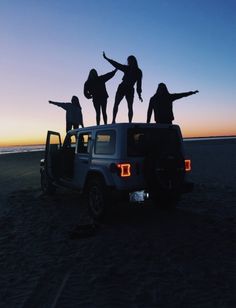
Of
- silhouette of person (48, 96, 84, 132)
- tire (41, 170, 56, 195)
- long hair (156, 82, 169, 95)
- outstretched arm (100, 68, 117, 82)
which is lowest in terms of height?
tire (41, 170, 56, 195)

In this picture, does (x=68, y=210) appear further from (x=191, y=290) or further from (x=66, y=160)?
(x=191, y=290)

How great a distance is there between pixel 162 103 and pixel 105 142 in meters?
3.61

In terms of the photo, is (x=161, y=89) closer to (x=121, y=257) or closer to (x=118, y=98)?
(x=118, y=98)

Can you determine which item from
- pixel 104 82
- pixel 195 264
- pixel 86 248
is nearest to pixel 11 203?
pixel 86 248

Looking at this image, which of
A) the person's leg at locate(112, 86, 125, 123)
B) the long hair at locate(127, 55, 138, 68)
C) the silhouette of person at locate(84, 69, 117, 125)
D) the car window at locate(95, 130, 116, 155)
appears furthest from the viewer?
the silhouette of person at locate(84, 69, 117, 125)

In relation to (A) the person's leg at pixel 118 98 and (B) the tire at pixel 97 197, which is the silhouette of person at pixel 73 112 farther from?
(B) the tire at pixel 97 197

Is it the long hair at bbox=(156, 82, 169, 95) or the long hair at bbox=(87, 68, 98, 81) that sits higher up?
the long hair at bbox=(87, 68, 98, 81)

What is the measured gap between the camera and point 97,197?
21.6 ft

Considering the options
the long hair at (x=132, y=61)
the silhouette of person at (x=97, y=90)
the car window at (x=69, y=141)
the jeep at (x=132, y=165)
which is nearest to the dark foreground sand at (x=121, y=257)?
the jeep at (x=132, y=165)

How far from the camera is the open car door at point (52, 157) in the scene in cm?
852

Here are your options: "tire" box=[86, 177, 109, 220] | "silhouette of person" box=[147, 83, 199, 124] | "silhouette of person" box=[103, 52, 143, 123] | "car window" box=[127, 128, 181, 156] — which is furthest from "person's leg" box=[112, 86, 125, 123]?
"tire" box=[86, 177, 109, 220]

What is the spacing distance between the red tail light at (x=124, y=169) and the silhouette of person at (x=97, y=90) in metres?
5.39

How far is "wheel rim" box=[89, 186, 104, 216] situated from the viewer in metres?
6.43

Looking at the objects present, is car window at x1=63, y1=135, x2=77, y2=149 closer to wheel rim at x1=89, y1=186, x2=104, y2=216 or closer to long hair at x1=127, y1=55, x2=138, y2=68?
wheel rim at x1=89, y1=186, x2=104, y2=216
